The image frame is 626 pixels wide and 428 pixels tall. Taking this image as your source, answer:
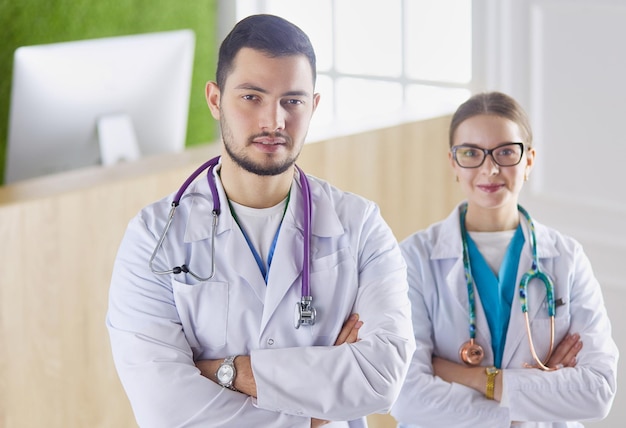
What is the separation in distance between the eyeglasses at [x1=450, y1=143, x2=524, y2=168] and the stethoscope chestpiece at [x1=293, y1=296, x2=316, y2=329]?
498 millimetres

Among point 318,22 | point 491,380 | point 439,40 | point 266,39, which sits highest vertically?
point 318,22

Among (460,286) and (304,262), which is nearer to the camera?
(304,262)

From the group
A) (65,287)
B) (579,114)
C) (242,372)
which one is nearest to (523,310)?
(242,372)

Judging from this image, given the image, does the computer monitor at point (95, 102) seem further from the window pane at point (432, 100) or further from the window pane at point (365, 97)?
the window pane at point (365, 97)

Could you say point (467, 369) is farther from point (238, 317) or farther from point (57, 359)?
point (57, 359)

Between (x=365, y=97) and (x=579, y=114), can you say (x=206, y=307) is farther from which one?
(x=365, y=97)

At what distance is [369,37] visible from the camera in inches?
154

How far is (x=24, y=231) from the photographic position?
7.18ft

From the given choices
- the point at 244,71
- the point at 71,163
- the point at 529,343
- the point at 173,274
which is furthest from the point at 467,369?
the point at 71,163

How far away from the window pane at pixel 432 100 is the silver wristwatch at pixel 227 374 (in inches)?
60.1

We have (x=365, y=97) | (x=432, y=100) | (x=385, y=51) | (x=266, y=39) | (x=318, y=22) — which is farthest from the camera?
(x=318, y=22)

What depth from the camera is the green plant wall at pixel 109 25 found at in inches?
160

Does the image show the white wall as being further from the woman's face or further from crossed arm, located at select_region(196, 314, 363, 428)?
crossed arm, located at select_region(196, 314, 363, 428)

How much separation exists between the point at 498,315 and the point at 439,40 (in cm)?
191
